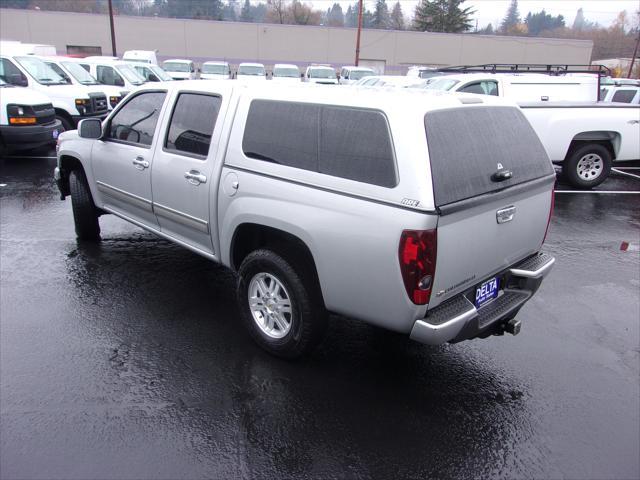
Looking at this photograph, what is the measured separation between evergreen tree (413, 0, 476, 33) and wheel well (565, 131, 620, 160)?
61055mm

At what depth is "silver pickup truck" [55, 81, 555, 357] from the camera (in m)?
2.87

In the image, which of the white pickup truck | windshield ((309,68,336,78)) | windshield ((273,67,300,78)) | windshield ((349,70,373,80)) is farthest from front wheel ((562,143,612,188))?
windshield ((349,70,373,80))

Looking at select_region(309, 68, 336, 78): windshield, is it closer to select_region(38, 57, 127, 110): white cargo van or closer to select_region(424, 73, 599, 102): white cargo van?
select_region(38, 57, 127, 110): white cargo van

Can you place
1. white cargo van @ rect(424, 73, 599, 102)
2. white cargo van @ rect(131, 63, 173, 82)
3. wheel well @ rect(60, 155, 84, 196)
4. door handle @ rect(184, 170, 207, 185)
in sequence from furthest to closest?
white cargo van @ rect(131, 63, 173, 82), white cargo van @ rect(424, 73, 599, 102), wheel well @ rect(60, 155, 84, 196), door handle @ rect(184, 170, 207, 185)

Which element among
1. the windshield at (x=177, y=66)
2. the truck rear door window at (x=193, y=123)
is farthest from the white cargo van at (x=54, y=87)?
the windshield at (x=177, y=66)

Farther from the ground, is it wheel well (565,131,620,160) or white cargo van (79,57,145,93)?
white cargo van (79,57,145,93)

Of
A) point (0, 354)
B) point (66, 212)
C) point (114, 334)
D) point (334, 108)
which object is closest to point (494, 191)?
point (334, 108)

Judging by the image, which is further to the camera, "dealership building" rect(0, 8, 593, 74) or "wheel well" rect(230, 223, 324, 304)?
"dealership building" rect(0, 8, 593, 74)

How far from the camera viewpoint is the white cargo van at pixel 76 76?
1319 cm

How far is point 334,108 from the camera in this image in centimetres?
328

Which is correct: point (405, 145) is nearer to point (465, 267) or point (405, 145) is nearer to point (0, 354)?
point (465, 267)

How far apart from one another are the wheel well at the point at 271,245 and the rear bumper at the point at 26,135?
796cm

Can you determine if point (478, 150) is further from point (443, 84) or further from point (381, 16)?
point (381, 16)

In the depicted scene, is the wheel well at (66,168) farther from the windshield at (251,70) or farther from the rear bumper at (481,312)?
the windshield at (251,70)
